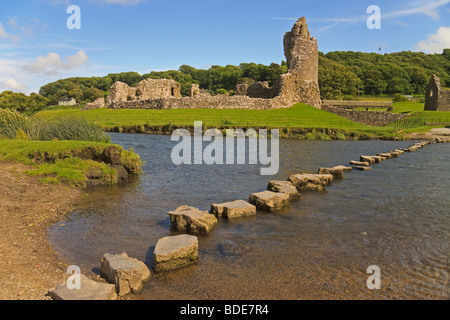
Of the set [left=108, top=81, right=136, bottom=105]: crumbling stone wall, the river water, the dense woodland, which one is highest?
the dense woodland

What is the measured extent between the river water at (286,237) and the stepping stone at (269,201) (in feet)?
0.97

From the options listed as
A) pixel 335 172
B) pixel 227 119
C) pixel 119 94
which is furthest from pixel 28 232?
pixel 119 94

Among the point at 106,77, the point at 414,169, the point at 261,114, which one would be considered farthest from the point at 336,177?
the point at 106,77

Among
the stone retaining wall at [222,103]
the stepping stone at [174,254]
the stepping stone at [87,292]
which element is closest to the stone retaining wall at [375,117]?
the stone retaining wall at [222,103]

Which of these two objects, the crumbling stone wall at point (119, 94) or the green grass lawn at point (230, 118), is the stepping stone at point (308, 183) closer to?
the green grass lawn at point (230, 118)

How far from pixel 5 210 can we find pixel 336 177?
11175 mm

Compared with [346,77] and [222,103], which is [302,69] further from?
[346,77]

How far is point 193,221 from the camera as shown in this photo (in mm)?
7758

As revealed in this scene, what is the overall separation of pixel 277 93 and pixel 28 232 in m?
37.1

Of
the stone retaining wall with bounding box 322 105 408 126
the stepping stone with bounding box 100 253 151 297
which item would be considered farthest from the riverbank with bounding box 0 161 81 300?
the stone retaining wall with bounding box 322 105 408 126

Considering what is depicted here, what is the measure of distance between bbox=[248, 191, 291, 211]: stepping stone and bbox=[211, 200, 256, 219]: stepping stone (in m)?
0.49

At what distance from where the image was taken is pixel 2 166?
1161 cm

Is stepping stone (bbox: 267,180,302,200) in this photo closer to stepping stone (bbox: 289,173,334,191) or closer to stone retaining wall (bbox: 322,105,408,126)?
stepping stone (bbox: 289,173,334,191)

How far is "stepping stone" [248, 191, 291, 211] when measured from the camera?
31.0 ft
